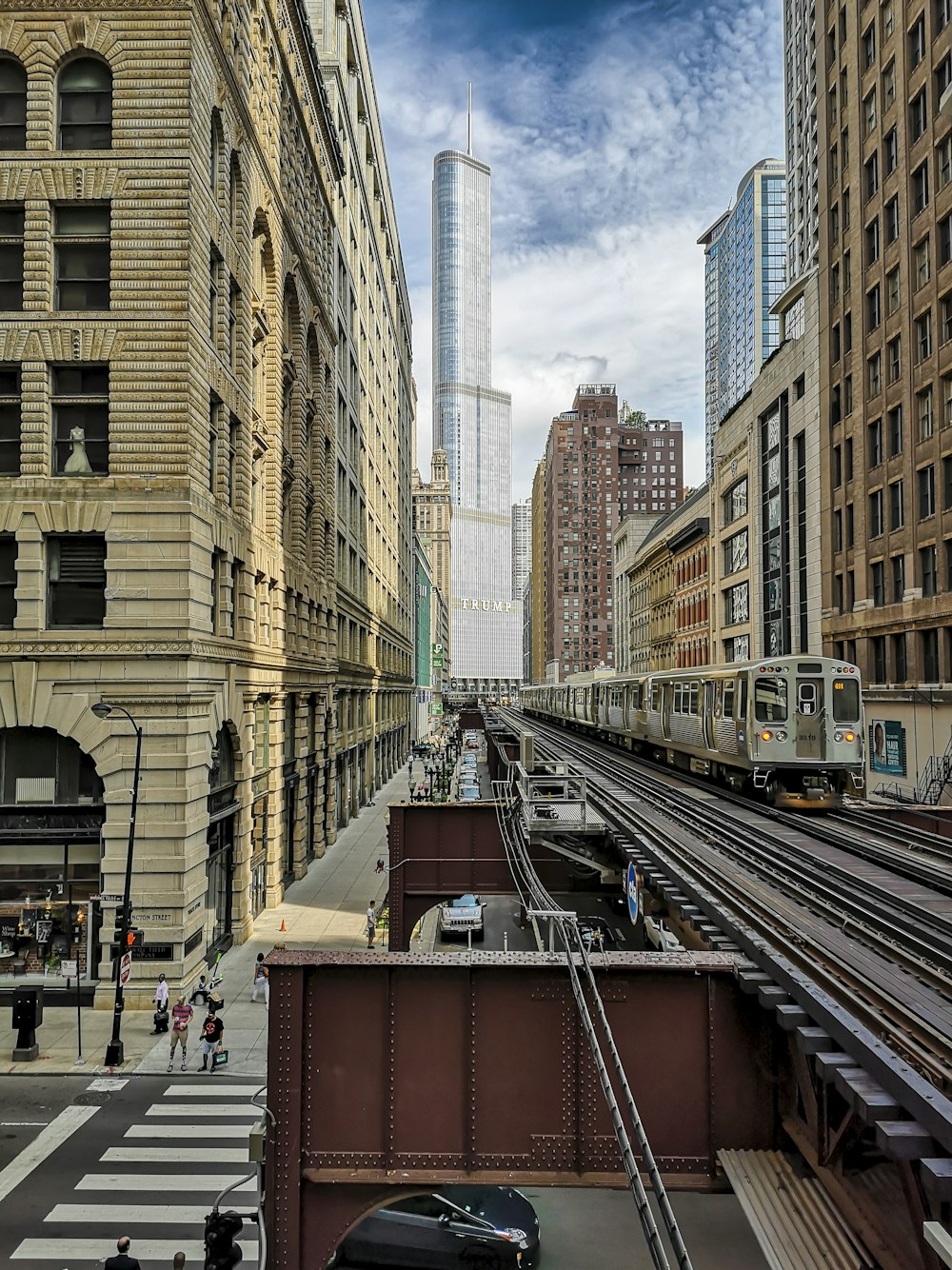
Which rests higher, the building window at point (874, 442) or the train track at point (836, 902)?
the building window at point (874, 442)

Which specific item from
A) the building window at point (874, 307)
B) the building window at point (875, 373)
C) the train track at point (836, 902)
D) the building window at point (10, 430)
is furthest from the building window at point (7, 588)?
the building window at point (874, 307)

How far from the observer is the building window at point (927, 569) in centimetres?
4031

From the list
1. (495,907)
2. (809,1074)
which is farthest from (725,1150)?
(495,907)

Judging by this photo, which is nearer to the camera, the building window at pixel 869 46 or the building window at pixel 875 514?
the building window at pixel 875 514

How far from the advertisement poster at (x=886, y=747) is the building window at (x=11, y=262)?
40.2 metres

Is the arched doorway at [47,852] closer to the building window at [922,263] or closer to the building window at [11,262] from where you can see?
the building window at [11,262]

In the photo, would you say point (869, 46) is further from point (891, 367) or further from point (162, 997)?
point (162, 997)

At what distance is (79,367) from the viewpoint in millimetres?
23094

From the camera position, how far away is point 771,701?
79.4ft

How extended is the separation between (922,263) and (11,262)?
3841cm

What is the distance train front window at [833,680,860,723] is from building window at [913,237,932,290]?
2639 cm

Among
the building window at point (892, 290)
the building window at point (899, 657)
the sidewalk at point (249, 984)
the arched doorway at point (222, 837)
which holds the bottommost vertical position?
the sidewalk at point (249, 984)

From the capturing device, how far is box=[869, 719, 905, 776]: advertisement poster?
143ft

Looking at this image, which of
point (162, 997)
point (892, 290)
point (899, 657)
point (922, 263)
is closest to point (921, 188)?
point (922, 263)
